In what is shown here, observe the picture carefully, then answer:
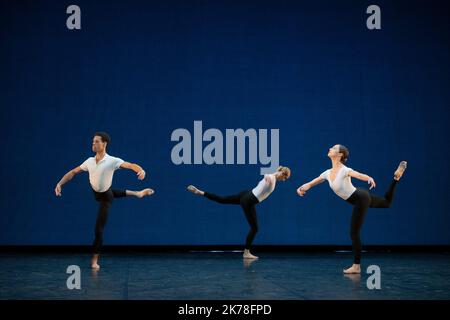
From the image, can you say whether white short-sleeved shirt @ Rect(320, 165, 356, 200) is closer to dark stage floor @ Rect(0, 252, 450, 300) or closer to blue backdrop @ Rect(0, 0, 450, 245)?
dark stage floor @ Rect(0, 252, 450, 300)

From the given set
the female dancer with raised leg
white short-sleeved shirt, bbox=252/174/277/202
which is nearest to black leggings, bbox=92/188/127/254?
the female dancer with raised leg

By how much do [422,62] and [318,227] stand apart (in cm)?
301

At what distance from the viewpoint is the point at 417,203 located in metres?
8.50

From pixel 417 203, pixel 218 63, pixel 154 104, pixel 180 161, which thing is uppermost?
pixel 218 63

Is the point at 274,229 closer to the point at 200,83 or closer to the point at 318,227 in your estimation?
the point at 318,227

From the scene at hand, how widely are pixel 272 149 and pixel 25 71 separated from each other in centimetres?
384

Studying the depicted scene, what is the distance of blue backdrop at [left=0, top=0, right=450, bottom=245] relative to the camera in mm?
8242

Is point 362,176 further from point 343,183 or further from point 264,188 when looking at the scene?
point 264,188

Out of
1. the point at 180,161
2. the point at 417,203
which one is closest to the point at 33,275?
the point at 180,161

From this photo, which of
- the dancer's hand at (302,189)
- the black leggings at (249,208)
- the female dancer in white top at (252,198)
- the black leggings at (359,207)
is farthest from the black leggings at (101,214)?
Result: the black leggings at (359,207)

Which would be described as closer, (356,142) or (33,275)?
(33,275)

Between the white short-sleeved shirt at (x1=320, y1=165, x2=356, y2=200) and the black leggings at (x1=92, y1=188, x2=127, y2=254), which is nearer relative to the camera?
the white short-sleeved shirt at (x1=320, y1=165, x2=356, y2=200)

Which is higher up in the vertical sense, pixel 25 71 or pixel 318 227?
pixel 25 71

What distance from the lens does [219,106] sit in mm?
8438
